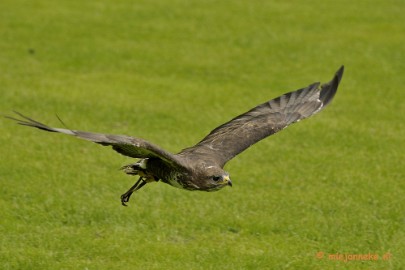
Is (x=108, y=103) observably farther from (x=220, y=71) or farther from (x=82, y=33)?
(x=82, y=33)

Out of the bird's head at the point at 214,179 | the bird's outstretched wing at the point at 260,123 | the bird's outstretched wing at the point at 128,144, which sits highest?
the bird's outstretched wing at the point at 260,123

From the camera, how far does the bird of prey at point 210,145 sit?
25.9ft

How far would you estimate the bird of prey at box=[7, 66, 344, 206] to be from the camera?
25.9 feet

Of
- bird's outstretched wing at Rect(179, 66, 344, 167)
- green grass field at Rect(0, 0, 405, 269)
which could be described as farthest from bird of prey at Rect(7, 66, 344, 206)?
green grass field at Rect(0, 0, 405, 269)

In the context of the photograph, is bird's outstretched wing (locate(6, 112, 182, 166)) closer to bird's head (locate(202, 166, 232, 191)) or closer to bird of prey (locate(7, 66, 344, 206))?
bird of prey (locate(7, 66, 344, 206))

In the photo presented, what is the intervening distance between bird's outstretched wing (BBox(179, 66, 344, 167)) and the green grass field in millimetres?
1056

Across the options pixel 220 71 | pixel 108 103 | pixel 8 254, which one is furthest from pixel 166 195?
pixel 220 71

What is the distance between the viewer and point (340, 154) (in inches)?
517

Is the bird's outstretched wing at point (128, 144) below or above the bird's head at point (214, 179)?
above

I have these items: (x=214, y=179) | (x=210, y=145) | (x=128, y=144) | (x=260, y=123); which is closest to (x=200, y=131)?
(x=260, y=123)

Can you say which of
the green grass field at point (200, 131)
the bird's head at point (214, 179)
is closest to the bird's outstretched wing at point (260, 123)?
the bird's head at point (214, 179)

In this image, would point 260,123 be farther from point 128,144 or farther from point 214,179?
point 128,144

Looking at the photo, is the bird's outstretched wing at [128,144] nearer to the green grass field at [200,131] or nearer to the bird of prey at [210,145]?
the bird of prey at [210,145]

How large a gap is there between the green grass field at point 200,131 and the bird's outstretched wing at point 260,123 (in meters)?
1.06
